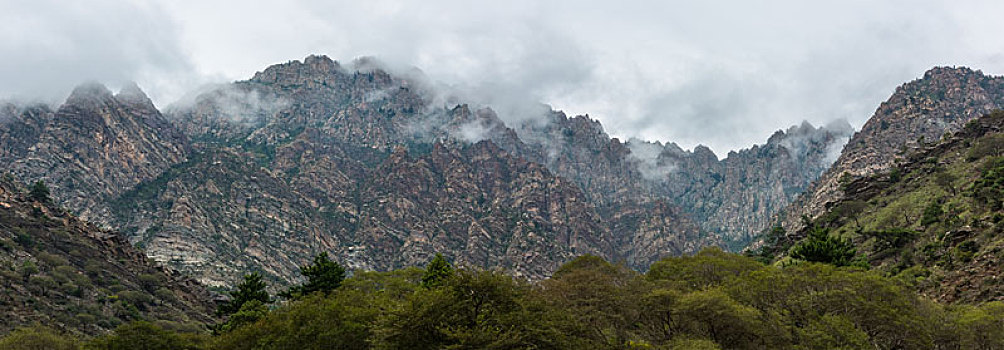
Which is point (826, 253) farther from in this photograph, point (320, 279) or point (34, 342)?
point (34, 342)

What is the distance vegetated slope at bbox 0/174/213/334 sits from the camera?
8444 centimetres

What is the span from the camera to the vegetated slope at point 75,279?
84.4 metres

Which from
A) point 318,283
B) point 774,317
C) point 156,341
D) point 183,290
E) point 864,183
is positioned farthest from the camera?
point 864,183

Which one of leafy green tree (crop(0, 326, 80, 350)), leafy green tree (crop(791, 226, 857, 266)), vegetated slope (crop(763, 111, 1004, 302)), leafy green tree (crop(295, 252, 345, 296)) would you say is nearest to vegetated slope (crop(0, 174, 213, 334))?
leafy green tree (crop(0, 326, 80, 350))

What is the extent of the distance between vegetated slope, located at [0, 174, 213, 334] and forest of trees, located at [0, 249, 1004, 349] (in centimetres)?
3190

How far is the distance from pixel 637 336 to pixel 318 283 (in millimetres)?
54263

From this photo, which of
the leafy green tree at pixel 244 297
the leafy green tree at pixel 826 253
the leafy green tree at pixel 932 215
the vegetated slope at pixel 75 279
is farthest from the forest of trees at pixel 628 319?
the leafy green tree at pixel 932 215

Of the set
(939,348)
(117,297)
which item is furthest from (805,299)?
(117,297)

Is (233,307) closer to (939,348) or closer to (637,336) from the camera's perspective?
(637,336)

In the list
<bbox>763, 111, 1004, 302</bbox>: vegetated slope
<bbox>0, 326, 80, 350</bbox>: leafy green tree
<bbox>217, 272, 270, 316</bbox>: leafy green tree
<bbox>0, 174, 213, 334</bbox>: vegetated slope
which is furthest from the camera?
<bbox>217, 272, 270, 316</bbox>: leafy green tree

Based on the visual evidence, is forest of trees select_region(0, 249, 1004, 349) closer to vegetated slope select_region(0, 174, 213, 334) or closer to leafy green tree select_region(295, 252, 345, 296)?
leafy green tree select_region(295, 252, 345, 296)

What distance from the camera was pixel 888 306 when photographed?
44812mm

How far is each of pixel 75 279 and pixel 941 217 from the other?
147m

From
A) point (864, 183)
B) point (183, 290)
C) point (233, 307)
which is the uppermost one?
point (864, 183)
